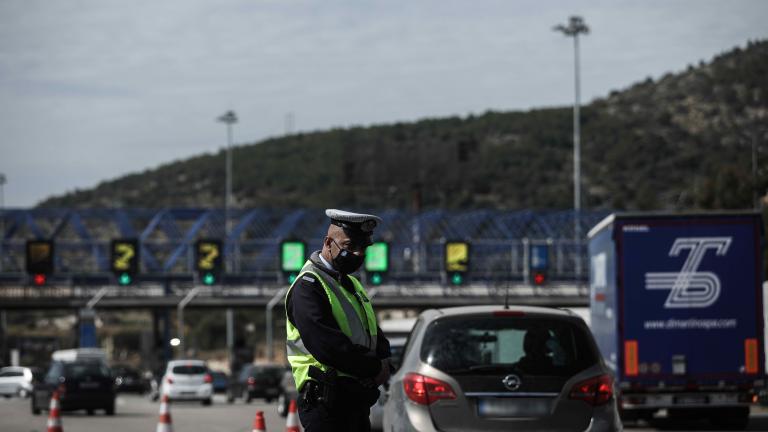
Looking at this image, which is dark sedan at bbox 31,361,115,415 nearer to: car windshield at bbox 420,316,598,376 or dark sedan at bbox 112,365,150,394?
car windshield at bbox 420,316,598,376

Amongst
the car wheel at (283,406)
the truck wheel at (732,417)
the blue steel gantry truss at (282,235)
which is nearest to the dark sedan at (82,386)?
the car wheel at (283,406)

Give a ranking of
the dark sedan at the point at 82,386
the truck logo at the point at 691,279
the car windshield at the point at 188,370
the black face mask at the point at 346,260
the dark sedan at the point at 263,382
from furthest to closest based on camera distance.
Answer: the dark sedan at the point at 263,382 < the car windshield at the point at 188,370 < the dark sedan at the point at 82,386 < the truck logo at the point at 691,279 < the black face mask at the point at 346,260

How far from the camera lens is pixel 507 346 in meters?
11.9

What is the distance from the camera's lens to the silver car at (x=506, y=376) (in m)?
11.4

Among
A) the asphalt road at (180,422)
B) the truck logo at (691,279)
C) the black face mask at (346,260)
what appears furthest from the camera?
the asphalt road at (180,422)

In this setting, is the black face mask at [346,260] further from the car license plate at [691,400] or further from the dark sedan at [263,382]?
the dark sedan at [263,382]

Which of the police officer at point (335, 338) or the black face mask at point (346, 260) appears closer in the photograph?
the police officer at point (335, 338)

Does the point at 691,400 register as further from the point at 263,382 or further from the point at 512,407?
the point at 263,382

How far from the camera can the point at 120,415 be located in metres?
34.6

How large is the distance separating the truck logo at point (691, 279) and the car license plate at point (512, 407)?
10.8 m

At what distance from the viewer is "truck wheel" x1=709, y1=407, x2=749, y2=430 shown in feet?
74.9

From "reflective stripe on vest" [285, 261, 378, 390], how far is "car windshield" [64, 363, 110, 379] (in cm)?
2739

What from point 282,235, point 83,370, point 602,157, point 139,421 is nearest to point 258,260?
point 282,235

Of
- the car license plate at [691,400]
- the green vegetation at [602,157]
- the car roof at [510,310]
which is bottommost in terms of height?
the car license plate at [691,400]
